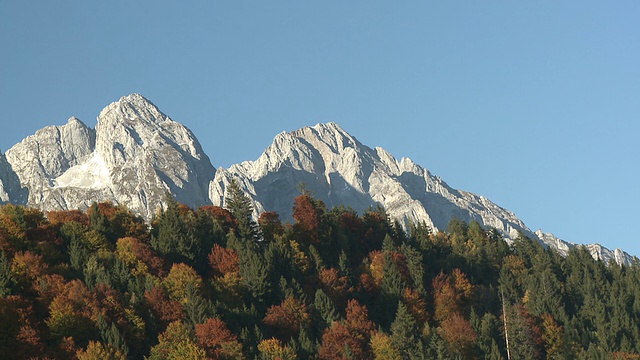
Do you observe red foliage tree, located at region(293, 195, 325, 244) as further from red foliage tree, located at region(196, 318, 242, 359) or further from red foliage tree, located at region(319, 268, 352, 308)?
red foliage tree, located at region(196, 318, 242, 359)

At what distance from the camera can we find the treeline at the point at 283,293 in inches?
5089

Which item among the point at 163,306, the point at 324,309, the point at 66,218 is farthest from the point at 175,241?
the point at 324,309

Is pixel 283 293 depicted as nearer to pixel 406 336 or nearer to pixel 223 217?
pixel 406 336

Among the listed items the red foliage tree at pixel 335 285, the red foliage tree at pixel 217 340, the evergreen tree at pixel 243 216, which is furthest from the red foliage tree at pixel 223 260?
the red foliage tree at pixel 217 340

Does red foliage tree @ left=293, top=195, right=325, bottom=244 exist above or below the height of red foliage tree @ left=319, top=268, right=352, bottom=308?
above

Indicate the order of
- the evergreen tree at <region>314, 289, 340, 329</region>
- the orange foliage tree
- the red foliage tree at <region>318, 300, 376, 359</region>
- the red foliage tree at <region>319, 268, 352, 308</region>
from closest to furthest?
1. the red foliage tree at <region>318, 300, 376, 359</region>
2. the orange foliage tree
3. the evergreen tree at <region>314, 289, 340, 329</region>
4. the red foliage tree at <region>319, 268, 352, 308</region>

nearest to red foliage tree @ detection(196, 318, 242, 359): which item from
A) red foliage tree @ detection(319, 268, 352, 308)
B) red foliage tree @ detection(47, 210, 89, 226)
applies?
red foliage tree @ detection(319, 268, 352, 308)

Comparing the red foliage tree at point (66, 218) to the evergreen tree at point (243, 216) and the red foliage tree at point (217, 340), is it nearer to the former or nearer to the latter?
the evergreen tree at point (243, 216)

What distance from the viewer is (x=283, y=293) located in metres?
153

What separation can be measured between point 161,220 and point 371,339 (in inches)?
2068

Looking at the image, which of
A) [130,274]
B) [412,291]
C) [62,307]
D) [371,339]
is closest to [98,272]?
[130,274]

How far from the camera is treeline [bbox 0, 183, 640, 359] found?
424 ft

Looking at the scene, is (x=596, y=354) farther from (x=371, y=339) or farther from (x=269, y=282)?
(x=269, y=282)

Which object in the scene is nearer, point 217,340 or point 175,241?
point 217,340
